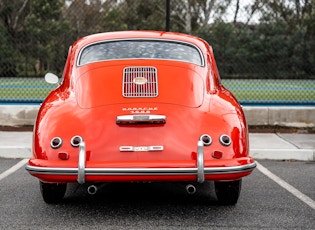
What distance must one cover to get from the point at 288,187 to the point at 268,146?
2.31m

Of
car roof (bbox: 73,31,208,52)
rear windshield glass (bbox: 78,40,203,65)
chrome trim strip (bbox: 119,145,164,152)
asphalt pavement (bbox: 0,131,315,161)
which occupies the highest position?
car roof (bbox: 73,31,208,52)

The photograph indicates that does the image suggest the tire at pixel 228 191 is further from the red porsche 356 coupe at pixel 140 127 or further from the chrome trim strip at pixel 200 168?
the chrome trim strip at pixel 200 168

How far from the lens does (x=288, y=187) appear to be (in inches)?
241

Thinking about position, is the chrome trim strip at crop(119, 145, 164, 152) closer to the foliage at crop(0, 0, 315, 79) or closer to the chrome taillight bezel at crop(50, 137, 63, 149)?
the chrome taillight bezel at crop(50, 137, 63, 149)

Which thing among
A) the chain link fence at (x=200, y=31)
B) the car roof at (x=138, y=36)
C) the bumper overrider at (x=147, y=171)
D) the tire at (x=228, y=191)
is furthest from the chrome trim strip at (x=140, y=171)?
the chain link fence at (x=200, y=31)

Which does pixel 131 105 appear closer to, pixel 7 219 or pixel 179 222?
pixel 179 222

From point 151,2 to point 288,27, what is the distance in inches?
110

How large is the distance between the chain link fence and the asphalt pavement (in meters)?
2.64

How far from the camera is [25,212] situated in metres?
4.95

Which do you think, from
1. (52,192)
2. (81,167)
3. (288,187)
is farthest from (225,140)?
(288,187)

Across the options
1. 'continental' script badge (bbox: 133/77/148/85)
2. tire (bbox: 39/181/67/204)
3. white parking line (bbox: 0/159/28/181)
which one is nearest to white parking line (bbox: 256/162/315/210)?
'continental' script badge (bbox: 133/77/148/85)

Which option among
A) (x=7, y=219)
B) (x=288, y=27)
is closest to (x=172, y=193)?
(x=7, y=219)

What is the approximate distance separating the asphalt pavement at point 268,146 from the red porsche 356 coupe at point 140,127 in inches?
105

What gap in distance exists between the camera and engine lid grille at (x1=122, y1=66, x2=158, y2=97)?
5.12 meters
